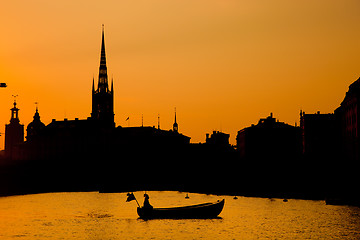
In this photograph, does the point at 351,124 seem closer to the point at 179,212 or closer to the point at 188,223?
the point at 188,223

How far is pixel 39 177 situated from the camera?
192375 millimetres

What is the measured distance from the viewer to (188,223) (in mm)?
102625

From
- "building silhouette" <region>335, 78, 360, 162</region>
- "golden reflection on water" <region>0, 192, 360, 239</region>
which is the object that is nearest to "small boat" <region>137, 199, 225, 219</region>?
"golden reflection on water" <region>0, 192, 360, 239</region>

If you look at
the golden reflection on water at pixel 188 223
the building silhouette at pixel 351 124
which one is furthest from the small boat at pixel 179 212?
the building silhouette at pixel 351 124

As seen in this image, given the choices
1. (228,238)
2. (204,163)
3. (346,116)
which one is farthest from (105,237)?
(204,163)

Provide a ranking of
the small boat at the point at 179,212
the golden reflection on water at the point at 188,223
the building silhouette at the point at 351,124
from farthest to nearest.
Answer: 1. the building silhouette at the point at 351,124
2. the small boat at the point at 179,212
3. the golden reflection on water at the point at 188,223

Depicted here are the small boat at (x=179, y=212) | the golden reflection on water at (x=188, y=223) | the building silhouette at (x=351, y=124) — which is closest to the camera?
the golden reflection on water at (x=188, y=223)

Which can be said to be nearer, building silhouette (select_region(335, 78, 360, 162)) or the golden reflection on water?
the golden reflection on water

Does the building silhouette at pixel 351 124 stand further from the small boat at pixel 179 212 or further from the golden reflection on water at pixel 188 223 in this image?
the small boat at pixel 179 212

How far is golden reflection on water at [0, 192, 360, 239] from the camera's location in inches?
3514

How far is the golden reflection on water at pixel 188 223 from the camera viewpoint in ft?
293

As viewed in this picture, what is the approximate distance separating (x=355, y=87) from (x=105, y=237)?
77647mm

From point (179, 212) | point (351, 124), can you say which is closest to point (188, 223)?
point (179, 212)

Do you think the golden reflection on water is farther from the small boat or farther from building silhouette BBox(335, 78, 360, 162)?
building silhouette BBox(335, 78, 360, 162)
